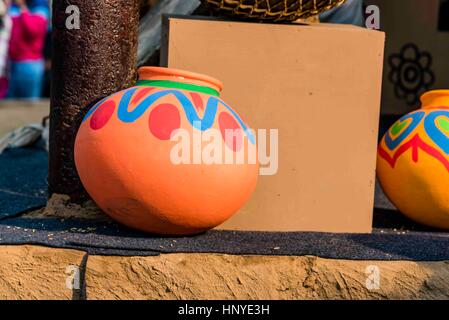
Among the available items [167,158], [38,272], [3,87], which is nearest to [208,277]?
[167,158]

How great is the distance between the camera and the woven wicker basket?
2980 millimetres

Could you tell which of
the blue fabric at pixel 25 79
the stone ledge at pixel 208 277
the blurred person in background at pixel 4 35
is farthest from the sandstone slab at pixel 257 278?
the blurred person in background at pixel 4 35

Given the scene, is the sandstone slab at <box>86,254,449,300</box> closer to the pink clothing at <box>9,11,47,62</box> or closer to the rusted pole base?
the rusted pole base

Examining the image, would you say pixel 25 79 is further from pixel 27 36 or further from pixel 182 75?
pixel 182 75

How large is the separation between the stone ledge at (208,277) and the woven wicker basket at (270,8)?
1027 millimetres

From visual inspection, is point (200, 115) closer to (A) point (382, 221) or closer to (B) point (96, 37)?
(B) point (96, 37)

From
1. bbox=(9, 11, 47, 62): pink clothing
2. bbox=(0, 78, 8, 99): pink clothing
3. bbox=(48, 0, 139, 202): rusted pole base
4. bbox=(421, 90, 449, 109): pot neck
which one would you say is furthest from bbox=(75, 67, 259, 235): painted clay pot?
bbox=(0, 78, 8, 99): pink clothing

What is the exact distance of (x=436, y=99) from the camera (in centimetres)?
338

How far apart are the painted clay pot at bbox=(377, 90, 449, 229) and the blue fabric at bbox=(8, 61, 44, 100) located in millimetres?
7020

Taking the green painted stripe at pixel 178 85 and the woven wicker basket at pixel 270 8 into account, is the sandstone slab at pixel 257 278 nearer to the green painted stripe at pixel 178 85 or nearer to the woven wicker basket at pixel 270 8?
the green painted stripe at pixel 178 85

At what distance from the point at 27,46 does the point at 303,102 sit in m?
6.95

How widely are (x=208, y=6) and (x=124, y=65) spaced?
0.44m
